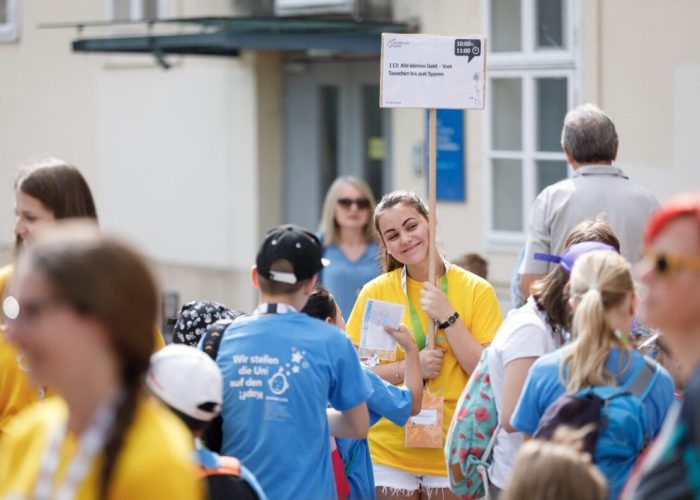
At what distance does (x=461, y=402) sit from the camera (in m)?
4.69

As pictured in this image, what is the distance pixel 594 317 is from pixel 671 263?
1.14 meters

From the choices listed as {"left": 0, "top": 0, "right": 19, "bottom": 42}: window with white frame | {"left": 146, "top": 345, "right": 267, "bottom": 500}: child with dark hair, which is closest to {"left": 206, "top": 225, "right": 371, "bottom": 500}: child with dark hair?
{"left": 146, "top": 345, "right": 267, "bottom": 500}: child with dark hair

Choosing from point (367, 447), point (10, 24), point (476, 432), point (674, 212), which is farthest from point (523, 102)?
point (10, 24)

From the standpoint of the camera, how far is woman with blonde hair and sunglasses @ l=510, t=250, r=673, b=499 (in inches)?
145

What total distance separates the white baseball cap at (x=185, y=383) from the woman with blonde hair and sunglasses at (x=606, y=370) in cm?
104

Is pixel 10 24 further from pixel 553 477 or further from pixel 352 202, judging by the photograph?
pixel 553 477

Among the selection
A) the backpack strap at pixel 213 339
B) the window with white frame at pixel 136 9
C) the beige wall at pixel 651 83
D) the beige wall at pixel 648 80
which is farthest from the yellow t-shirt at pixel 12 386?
the window with white frame at pixel 136 9

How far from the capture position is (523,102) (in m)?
10.2

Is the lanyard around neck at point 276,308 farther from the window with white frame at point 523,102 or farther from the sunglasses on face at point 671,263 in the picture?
the window with white frame at point 523,102

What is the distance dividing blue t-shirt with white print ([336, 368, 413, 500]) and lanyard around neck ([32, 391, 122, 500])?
2189 millimetres

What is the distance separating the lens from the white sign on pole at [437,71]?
222 inches

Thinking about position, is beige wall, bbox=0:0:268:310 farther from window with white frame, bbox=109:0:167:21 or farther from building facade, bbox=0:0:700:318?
window with white frame, bbox=109:0:167:21

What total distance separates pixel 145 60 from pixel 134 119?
66cm

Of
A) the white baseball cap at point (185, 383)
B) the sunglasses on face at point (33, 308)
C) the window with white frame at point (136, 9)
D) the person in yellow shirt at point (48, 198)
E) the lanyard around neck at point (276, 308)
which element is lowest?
the white baseball cap at point (185, 383)
